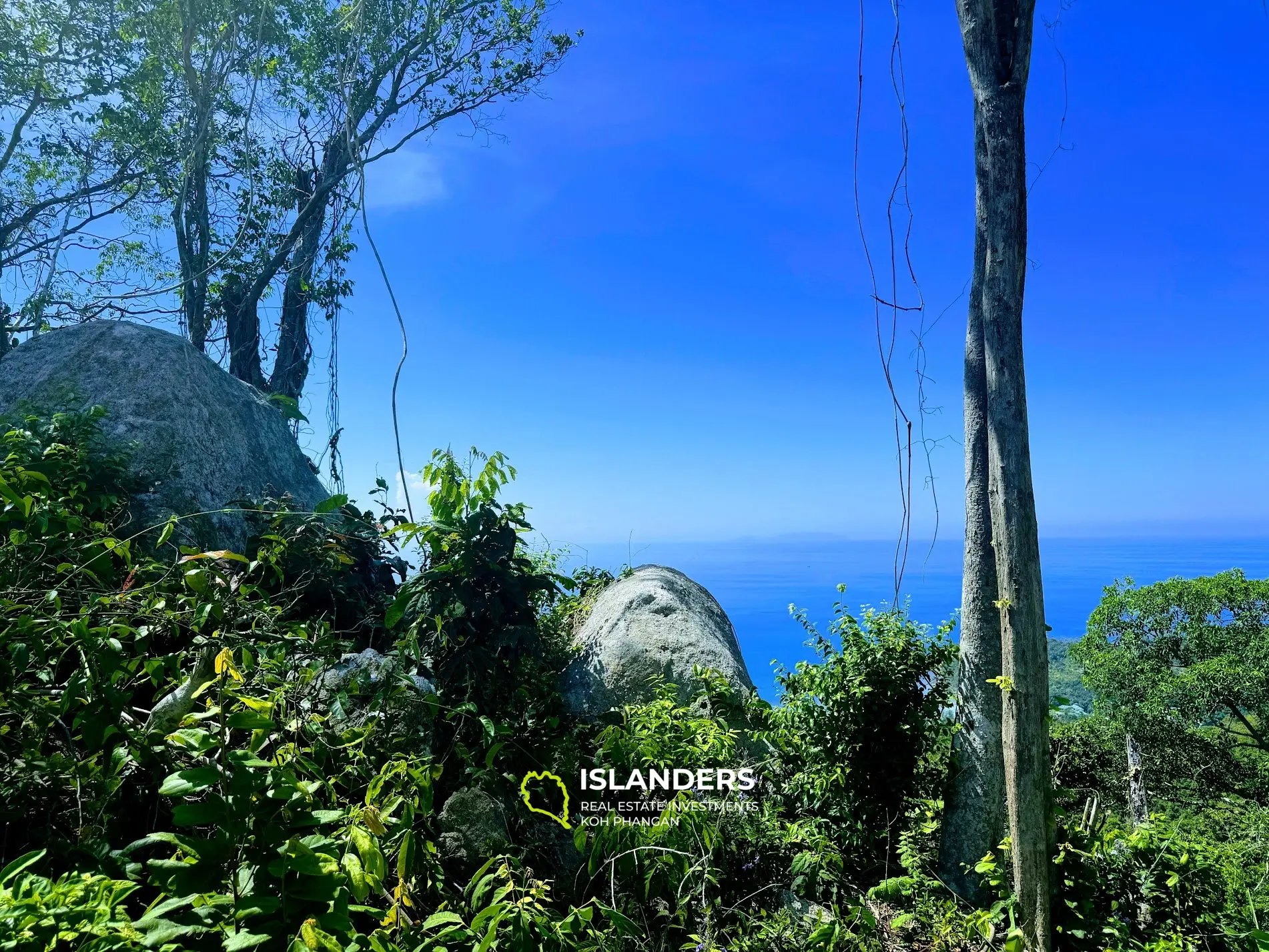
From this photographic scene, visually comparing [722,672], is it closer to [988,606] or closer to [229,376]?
[988,606]

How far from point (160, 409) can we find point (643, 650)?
11.6 ft

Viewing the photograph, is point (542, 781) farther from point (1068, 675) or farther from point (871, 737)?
point (1068, 675)

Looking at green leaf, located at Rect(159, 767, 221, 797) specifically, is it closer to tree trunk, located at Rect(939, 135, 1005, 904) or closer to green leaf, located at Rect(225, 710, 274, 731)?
green leaf, located at Rect(225, 710, 274, 731)

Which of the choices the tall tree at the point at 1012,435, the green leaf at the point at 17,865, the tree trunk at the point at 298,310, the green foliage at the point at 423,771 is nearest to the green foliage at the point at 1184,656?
the green foliage at the point at 423,771

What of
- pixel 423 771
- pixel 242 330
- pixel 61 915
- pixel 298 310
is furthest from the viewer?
pixel 298 310

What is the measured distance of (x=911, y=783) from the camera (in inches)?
142

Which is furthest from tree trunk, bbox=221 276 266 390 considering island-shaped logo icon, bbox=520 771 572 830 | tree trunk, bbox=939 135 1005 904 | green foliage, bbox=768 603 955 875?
tree trunk, bbox=939 135 1005 904

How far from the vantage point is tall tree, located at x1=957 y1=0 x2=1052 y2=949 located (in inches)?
113

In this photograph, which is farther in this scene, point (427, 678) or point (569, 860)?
point (427, 678)

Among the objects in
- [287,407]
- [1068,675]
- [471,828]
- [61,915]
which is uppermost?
[287,407]

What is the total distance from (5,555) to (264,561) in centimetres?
125

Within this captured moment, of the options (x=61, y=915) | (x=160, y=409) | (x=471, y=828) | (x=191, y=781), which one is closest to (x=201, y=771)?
(x=191, y=781)

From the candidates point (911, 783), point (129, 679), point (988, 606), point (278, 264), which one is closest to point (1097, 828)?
point (911, 783)

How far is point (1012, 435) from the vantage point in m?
2.98
